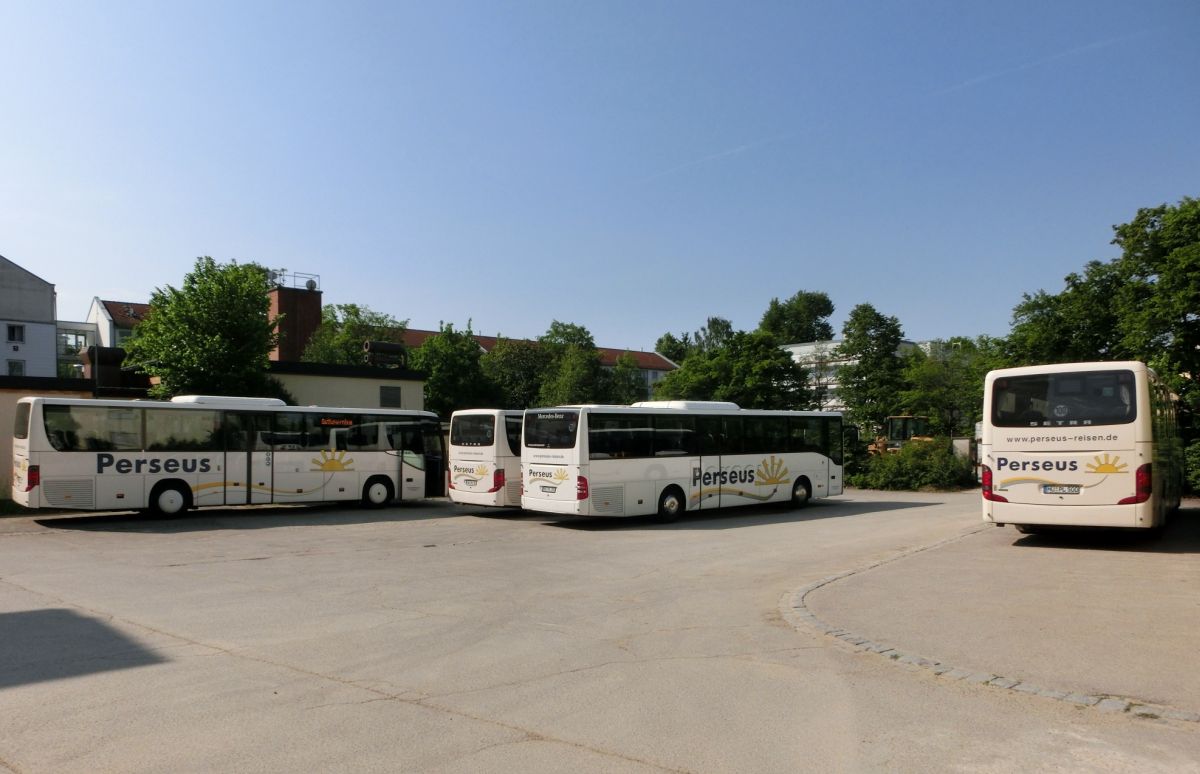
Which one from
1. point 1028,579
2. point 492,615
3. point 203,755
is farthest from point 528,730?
point 1028,579

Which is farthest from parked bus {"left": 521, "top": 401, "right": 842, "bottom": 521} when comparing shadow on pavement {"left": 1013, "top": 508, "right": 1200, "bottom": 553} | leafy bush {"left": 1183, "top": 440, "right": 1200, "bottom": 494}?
leafy bush {"left": 1183, "top": 440, "right": 1200, "bottom": 494}

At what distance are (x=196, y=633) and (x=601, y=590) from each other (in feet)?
15.4

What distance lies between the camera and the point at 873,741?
16.3ft

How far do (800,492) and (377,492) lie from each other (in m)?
11.8

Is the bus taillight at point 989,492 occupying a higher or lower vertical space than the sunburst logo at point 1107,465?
lower

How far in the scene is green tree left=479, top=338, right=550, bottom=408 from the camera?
74750 mm

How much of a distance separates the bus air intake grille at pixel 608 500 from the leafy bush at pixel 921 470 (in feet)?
59.5

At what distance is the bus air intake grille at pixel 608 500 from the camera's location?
1836cm

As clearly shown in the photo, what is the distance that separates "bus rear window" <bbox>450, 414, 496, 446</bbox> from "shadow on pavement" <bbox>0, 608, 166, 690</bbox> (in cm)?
1230

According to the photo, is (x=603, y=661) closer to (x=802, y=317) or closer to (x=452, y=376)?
(x=452, y=376)

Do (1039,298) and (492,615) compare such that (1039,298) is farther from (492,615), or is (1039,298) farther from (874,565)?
(492,615)

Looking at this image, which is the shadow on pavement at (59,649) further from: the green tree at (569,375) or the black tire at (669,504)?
the green tree at (569,375)

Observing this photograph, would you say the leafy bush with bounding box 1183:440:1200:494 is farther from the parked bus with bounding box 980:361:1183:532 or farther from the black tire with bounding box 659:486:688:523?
the black tire with bounding box 659:486:688:523

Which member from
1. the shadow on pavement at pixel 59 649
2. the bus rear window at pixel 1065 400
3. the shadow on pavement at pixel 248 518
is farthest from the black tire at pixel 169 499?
the bus rear window at pixel 1065 400
